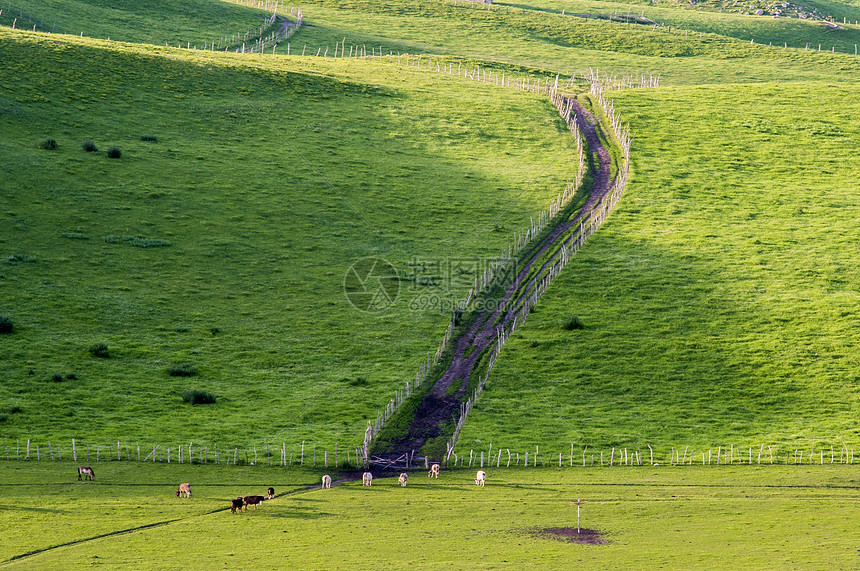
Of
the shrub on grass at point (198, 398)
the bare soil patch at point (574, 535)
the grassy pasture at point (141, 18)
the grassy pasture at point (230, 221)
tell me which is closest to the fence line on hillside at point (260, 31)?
the grassy pasture at point (141, 18)

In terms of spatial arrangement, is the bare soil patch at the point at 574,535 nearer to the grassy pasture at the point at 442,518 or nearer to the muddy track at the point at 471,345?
the grassy pasture at the point at 442,518

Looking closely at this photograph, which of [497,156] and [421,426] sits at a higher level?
[497,156]

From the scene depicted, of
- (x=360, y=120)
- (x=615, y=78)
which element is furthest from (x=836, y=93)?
(x=360, y=120)

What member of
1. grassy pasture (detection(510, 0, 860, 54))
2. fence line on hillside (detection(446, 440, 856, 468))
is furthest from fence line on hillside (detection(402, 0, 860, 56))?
fence line on hillside (detection(446, 440, 856, 468))

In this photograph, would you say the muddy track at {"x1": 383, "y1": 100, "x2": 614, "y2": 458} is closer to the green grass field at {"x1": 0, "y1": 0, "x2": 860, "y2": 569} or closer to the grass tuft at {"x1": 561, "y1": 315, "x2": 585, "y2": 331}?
the green grass field at {"x1": 0, "y1": 0, "x2": 860, "y2": 569}

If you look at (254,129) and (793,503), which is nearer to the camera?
(793,503)

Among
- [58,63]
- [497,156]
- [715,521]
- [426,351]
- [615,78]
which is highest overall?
[615,78]

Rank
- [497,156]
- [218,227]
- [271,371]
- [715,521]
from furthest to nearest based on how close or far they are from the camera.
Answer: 1. [497,156]
2. [218,227]
3. [271,371]
4. [715,521]

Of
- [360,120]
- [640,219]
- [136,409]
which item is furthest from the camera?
[360,120]

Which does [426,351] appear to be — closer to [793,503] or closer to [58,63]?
[793,503]
